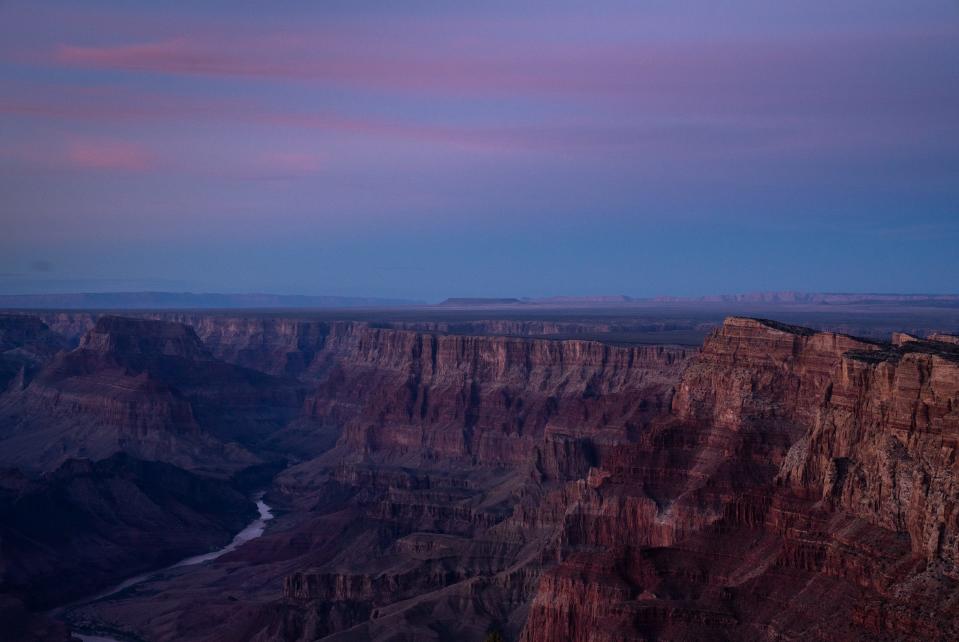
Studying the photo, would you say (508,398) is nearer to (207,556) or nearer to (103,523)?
(207,556)

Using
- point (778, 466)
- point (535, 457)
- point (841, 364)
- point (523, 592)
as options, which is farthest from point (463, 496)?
point (841, 364)

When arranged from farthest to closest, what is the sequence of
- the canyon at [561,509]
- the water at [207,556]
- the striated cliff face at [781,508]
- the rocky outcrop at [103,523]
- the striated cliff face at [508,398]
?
the striated cliff face at [508,398] < the rocky outcrop at [103,523] < the water at [207,556] < the canyon at [561,509] < the striated cliff face at [781,508]

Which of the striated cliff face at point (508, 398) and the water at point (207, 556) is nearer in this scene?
the water at point (207, 556)

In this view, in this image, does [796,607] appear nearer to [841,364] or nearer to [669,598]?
[669,598]

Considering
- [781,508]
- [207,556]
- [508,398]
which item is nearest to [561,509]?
[781,508]

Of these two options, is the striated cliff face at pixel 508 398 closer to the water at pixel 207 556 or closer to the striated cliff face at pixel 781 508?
the water at pixel 207 556

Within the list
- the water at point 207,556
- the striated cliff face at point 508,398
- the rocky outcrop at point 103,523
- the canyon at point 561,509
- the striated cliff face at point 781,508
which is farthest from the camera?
the striated cliff face at point 508,398

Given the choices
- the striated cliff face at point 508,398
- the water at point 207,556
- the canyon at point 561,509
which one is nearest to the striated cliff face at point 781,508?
the canyon at point 561,509
